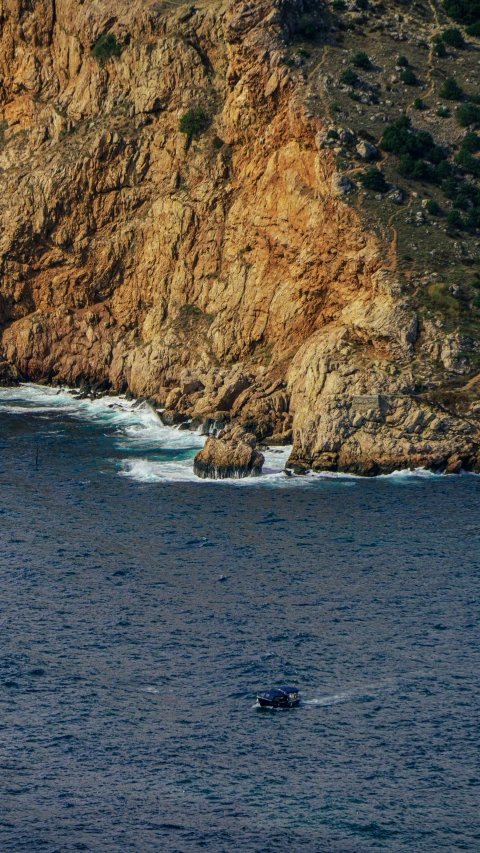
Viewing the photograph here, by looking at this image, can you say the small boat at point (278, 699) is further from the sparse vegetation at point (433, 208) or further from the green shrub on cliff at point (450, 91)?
the green shrub on cliff at point (450, 91)

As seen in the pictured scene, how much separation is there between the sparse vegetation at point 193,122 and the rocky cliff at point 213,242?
226mm

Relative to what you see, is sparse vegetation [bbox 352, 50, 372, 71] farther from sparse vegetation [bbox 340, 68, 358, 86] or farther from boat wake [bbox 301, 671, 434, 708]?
boat wake [bbox 301, 671, 434, 708]

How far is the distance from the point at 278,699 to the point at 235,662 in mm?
6256

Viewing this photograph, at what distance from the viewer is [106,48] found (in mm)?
163500

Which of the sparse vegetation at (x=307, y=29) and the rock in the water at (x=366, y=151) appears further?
the sparse vegetation at (x=307, y=29)

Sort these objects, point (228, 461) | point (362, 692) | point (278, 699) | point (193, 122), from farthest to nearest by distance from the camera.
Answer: point (193, 122)
point (228, 461)
point (362, 692)
point (278, 699)

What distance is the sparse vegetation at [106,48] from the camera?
16325 centimetres

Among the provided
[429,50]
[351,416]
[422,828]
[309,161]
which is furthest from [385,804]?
[429,50]

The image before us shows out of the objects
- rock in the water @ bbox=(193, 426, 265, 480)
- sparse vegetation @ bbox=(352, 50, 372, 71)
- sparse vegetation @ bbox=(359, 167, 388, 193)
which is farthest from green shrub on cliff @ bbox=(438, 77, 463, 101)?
rock in the water @ bbox=(193, 426, 265, 480)

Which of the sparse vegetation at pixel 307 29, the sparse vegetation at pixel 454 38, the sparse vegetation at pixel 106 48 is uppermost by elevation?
the sparse vegetation at pixel 454 38

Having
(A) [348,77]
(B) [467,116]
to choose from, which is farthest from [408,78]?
(B) [467,116]

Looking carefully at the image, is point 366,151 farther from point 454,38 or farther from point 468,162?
point 454,38

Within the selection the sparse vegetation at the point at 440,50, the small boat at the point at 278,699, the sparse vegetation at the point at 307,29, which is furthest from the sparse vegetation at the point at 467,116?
the small boat at the point at 278,699

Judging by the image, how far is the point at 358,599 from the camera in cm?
9300
